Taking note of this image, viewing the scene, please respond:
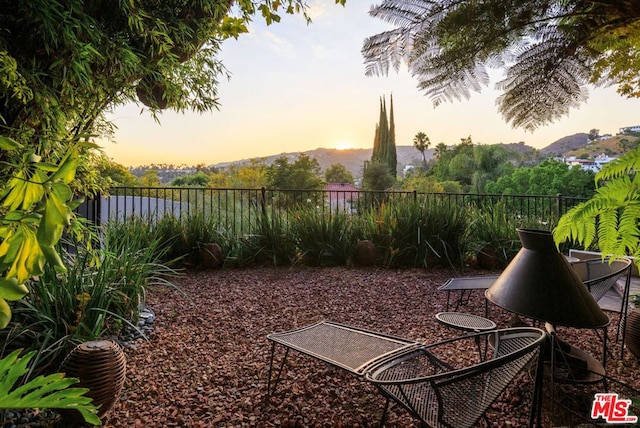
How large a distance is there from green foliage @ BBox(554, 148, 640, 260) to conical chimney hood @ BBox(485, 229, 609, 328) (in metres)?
0.24

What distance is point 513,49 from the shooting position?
40.7 inches

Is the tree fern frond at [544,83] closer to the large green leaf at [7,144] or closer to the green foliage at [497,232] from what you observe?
the large green leaf at [7,144]

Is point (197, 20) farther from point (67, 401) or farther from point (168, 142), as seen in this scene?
point (168, 142)

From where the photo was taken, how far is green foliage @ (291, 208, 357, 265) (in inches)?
192

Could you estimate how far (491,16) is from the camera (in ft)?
3.07

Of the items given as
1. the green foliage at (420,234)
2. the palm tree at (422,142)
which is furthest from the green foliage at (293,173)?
the palm tree at (422,142)

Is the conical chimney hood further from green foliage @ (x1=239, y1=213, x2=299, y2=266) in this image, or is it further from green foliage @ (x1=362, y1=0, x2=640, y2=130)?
green foliage @ (x1=239, y1=213, x2=299, y2=266)

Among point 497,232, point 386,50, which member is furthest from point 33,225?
point 497,232

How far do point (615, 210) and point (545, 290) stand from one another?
395 mm

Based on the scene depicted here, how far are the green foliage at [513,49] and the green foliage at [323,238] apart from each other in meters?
3.87

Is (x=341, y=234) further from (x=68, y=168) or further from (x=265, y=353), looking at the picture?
(x=68, y=168)

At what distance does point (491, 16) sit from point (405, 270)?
155 inches

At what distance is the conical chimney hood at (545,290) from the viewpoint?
1233mm

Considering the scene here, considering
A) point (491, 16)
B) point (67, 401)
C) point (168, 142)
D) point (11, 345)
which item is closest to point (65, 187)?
point (67, 401)
